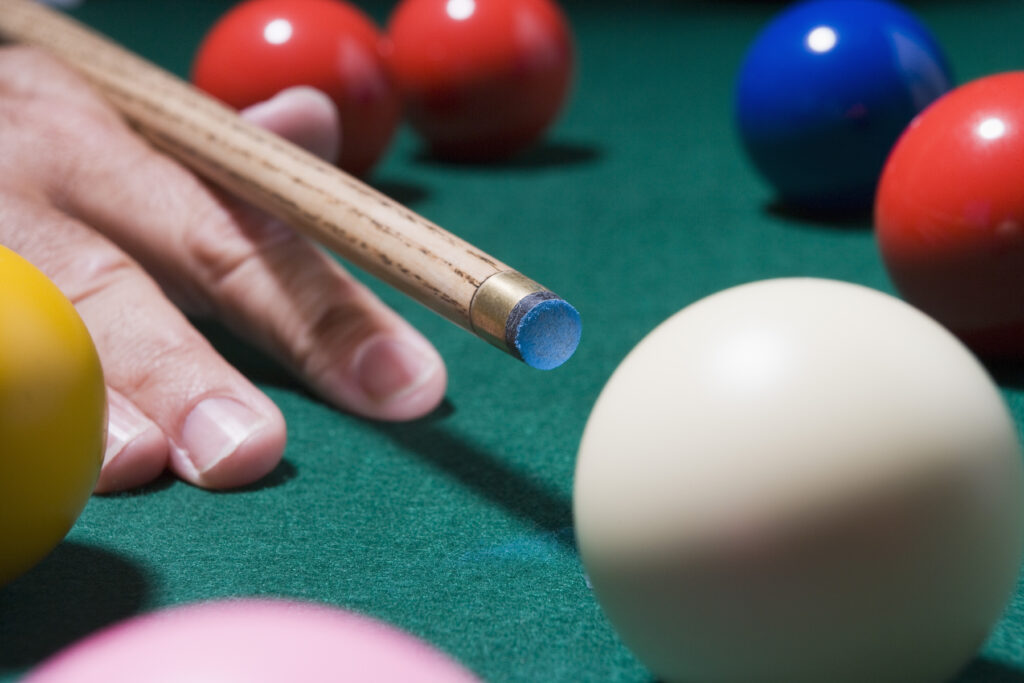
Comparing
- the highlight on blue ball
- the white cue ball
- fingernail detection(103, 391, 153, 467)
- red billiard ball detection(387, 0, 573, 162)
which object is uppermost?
the white cue ball

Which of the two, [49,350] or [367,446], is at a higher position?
[49,350]

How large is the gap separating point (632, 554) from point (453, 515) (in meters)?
0.50

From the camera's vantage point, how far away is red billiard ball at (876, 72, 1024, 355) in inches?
63.2

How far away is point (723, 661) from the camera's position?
35.0 inches

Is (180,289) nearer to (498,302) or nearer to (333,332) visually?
(333,332)

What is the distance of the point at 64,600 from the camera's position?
116 cm

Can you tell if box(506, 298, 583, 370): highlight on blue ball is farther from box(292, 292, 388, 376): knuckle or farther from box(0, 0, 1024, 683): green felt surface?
box(292, 292, 388, 376): knuckle

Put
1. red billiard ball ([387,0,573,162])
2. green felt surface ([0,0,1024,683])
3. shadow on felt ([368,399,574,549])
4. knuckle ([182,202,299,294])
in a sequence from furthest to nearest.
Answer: red billiard ball ([387,0,573,162]) < knuckle ([182,202,299,294]) < shadow on felt ([368,399,574,549]) < green felt surface ([0,0,1024,683])

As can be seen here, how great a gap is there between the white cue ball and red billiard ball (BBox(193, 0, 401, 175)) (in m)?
1.83

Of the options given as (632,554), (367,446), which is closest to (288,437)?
(367,446)

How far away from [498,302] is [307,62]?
1549 mm

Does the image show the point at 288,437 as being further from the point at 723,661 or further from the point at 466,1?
the point at 466,1

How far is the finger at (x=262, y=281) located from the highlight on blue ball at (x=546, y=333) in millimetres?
484

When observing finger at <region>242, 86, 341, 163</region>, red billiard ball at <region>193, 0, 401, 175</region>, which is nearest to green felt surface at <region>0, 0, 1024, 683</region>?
red billiard ball at <region>193, 0, 401, 175</region>
